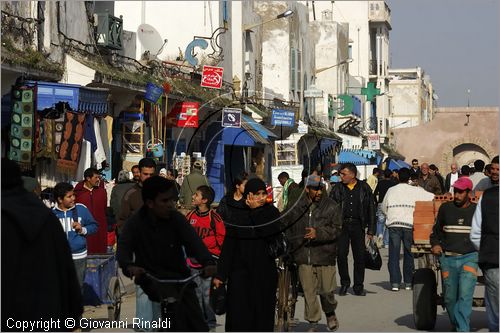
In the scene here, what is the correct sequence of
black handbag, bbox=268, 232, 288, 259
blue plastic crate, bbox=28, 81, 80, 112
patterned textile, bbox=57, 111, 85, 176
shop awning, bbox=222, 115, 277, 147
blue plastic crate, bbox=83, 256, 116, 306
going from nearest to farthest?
black handbag, bbox=268, 232, 288, 259, blue plastic crate, bbox=83, 256, 116, 306, blue plastic crate, bbox=28, 81, 80, 112, patterned textile, bbox=57, 111, 85, 176, shop awning, bbox=222, 115, 277, 147

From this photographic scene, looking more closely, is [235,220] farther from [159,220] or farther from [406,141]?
[406,141]

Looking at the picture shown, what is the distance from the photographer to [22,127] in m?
18.8

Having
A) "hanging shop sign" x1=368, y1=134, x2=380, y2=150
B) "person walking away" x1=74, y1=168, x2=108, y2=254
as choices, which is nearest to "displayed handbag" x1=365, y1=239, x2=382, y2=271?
"person walking away" x1=74, y1=168, x2=108, y2=254

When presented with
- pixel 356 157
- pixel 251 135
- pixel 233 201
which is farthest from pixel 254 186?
pixel 356 157

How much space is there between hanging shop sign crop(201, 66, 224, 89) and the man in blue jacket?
58.5 feet

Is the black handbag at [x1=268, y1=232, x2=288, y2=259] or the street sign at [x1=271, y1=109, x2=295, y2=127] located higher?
the street sign at [x1=271, y1=109, x2=295, y2=127]

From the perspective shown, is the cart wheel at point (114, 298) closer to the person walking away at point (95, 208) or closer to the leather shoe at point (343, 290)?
the person walking away at point (95, 208)

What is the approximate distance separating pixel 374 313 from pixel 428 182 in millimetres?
10077

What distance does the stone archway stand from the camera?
274ft

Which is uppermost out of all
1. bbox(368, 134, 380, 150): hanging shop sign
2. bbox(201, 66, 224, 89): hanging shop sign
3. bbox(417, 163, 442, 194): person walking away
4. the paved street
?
bbox(201, 66, 224, 89): hanging shop sign

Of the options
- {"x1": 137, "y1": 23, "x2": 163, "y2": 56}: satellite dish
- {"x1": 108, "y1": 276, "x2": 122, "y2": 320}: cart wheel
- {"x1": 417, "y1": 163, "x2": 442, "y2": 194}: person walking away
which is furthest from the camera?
{"x1": 137, "y1": 23, "x2": 163, "y2": 56}: satellite dish

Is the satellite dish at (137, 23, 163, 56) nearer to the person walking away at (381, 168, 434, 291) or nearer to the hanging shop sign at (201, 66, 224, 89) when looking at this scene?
the hanging shop sign at (201, 66, 224, 89)

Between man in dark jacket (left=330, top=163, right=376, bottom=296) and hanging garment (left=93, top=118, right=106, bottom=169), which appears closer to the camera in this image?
man in dark jacket (left=330, top=163, right=376, bottom=296)

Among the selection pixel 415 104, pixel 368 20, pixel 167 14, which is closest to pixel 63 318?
pixel 167 14
